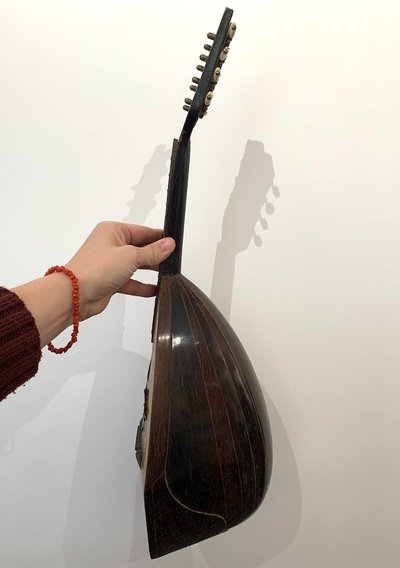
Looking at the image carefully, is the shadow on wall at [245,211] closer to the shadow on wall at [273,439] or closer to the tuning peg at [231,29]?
the shadow on wall at [273,439]

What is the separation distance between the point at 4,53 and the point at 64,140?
201mm

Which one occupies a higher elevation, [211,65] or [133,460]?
[211,65]

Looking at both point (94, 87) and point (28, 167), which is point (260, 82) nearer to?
point (94, 87)

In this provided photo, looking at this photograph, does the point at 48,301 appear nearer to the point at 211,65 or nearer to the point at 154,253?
the point at 154,253

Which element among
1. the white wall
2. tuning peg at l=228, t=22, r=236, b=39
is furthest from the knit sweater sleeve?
tuning peg at l=228, t=22, r=236, b=39

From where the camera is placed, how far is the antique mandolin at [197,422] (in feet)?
2.14

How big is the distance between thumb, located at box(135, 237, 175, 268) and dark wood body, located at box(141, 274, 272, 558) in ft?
0.23

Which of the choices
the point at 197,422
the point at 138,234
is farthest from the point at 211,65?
the point at 197,422

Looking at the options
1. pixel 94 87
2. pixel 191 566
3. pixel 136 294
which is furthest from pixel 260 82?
pixel 191 566

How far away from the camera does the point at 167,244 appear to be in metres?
0.72

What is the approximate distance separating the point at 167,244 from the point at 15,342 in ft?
0.90

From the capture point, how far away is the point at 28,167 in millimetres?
892

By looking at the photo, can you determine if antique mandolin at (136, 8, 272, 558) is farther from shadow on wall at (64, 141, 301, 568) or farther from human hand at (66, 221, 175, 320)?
shadow on wall at (64, 141, 301, 568)

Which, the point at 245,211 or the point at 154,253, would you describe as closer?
the point at 154,253
